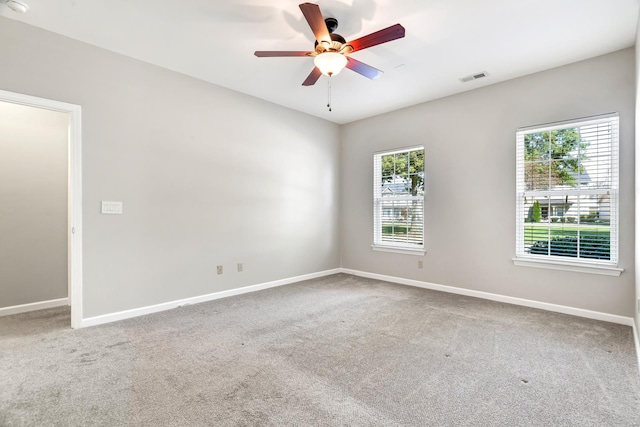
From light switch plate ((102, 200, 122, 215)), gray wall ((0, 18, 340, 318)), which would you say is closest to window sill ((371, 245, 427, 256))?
gray wall ((0, 18, 340, 318))

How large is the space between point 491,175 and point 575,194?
902 millimetres

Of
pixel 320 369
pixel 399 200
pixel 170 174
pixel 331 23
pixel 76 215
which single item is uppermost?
pixel 331 23

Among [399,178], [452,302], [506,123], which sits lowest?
[452,302]

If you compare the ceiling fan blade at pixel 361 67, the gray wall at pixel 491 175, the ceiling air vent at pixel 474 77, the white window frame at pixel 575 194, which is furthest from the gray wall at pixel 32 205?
the white window frame at pixel 575 194

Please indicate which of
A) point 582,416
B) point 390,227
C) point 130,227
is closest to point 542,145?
point 390,227

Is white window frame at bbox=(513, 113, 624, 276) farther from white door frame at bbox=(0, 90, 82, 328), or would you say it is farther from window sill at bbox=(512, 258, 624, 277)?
white door frame at bbox=(0, 90, 82, 328)

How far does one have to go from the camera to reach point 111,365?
2.30 metres

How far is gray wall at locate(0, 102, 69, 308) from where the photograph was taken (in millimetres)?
3537

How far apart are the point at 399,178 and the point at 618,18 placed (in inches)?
117

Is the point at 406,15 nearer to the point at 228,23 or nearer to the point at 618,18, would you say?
the point at 228,23

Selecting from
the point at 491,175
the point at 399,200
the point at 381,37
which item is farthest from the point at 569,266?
the point at 381,37

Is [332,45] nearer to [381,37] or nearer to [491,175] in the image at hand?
[381,37]

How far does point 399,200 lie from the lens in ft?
16.8

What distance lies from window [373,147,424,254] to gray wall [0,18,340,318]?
1.20m
